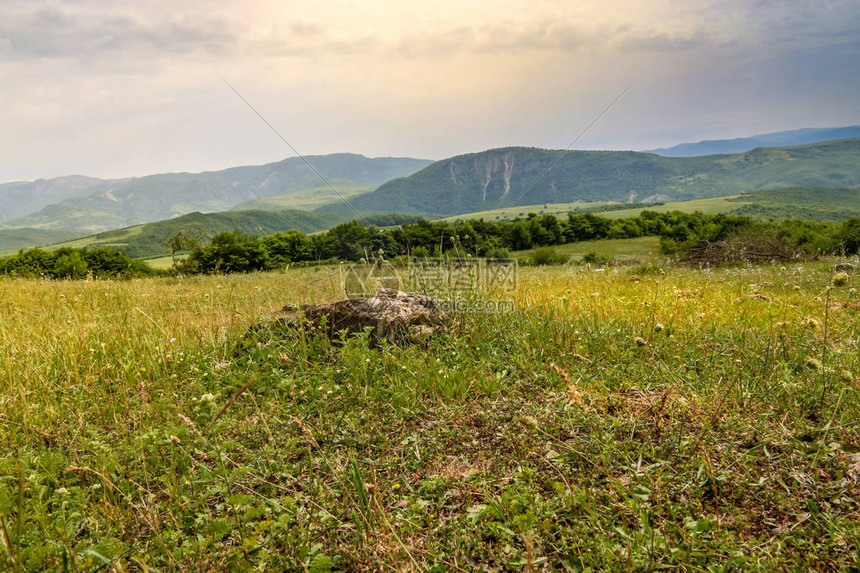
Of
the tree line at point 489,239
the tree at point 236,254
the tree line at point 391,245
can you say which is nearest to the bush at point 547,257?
the tree line at point 489,239

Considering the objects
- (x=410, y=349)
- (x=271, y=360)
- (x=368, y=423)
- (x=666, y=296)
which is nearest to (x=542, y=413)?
(x=368, y=423)

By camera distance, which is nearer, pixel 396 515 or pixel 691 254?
pixel 396 515

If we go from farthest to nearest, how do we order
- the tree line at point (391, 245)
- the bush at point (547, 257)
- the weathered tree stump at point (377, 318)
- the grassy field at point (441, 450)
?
the bush at point (547, 257) → the tree line at point (391, 245) → the weathered tree stump at point (377, 318) → the grassy field at point (441, 450)

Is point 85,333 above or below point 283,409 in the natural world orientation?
above

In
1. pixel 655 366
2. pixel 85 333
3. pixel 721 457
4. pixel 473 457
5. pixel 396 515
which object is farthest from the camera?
pixel 85 333

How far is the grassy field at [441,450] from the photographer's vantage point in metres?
2.33

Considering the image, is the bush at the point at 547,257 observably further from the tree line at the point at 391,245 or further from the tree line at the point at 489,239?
the tree line at the point at 391,245

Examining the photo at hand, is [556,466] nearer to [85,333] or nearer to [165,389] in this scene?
[165,389]

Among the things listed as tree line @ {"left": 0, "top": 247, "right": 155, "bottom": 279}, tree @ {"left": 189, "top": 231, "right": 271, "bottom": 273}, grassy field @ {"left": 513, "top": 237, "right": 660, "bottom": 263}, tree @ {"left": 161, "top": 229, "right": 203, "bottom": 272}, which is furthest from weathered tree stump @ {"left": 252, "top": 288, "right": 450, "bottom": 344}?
grassy field @ {"left": 513, "top": 237, "right": 660, "bottom": 263}

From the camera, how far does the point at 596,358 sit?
4969 mm

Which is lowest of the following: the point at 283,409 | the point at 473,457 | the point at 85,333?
the point at 473,457

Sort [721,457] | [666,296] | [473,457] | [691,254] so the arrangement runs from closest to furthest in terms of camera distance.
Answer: [721,457] → [473,457] → [666,296] → [691,254]

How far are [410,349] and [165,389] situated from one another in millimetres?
2884

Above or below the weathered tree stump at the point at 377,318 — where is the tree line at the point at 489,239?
above
